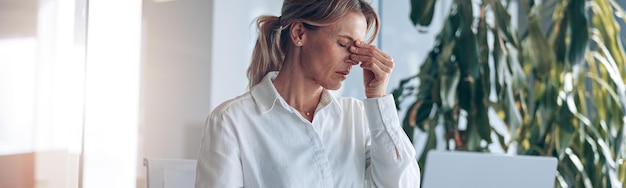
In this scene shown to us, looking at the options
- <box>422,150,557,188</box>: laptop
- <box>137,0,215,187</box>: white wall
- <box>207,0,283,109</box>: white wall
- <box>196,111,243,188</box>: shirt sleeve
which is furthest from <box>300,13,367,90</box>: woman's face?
<box>207,0,283,109</box>: white wall

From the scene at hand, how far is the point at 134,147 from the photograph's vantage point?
3.37 meters

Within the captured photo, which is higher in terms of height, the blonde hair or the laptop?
the blonde hair

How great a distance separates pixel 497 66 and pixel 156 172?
1.47 metres

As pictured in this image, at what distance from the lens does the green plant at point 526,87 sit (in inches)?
125

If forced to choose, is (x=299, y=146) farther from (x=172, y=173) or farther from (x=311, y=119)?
(x=172, y=173)

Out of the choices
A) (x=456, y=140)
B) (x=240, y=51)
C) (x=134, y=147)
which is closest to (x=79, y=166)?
(x=134, y=147)

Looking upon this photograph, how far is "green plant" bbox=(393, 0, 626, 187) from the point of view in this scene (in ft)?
10.5

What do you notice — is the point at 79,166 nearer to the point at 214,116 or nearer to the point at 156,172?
the point at 156,172

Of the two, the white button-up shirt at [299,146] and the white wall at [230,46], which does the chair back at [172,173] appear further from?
the white wall at [230,46]

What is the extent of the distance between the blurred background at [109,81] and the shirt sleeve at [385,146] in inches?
71.8

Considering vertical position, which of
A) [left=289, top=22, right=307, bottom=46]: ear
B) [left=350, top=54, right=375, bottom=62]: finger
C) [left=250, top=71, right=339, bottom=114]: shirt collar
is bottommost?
[left=250, top=71, right=339, bottom=114]: shirt collar

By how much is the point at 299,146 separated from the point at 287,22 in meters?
0.22

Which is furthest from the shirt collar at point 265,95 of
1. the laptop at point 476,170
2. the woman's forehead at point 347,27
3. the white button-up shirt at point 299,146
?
the laptop at point 476,170

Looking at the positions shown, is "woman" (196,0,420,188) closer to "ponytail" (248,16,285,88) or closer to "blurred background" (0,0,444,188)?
"ponytail" (248,16,285,88)
